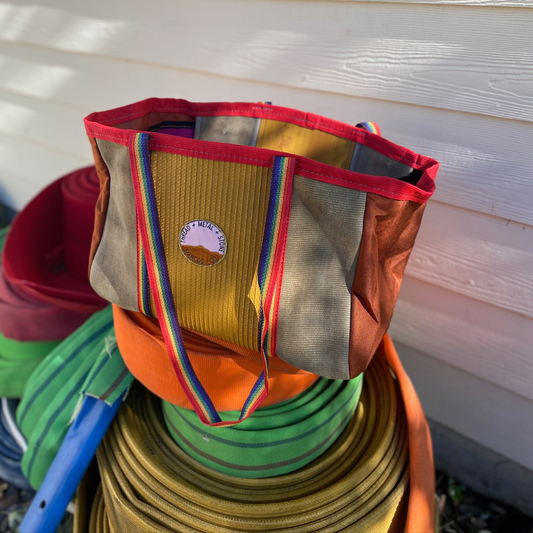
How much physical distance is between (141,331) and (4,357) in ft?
2.91

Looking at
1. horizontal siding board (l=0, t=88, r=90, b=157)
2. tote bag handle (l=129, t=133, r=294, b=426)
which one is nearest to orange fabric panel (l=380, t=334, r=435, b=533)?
tote bag handle (l=129, t=133, r=294, b=426)

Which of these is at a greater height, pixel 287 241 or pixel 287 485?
pixel 287 241

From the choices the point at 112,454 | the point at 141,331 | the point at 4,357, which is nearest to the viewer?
the point at 141,331

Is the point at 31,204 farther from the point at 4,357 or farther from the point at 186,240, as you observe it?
the point at 186,240

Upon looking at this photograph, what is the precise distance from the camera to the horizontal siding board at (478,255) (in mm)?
1057

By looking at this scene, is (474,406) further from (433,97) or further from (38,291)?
(38,291)

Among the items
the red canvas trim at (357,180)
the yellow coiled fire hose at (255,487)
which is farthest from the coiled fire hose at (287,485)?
the red canvas trim at (357,180)

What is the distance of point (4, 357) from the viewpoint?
1.48 m

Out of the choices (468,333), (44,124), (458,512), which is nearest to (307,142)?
(468,333)

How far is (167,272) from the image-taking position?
2.54 ft

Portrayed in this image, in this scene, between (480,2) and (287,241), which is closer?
(287,241)

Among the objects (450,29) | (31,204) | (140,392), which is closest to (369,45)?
(450,29)

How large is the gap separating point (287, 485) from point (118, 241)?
2.03ft

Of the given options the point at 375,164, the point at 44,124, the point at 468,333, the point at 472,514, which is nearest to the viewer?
the point at 375,164
